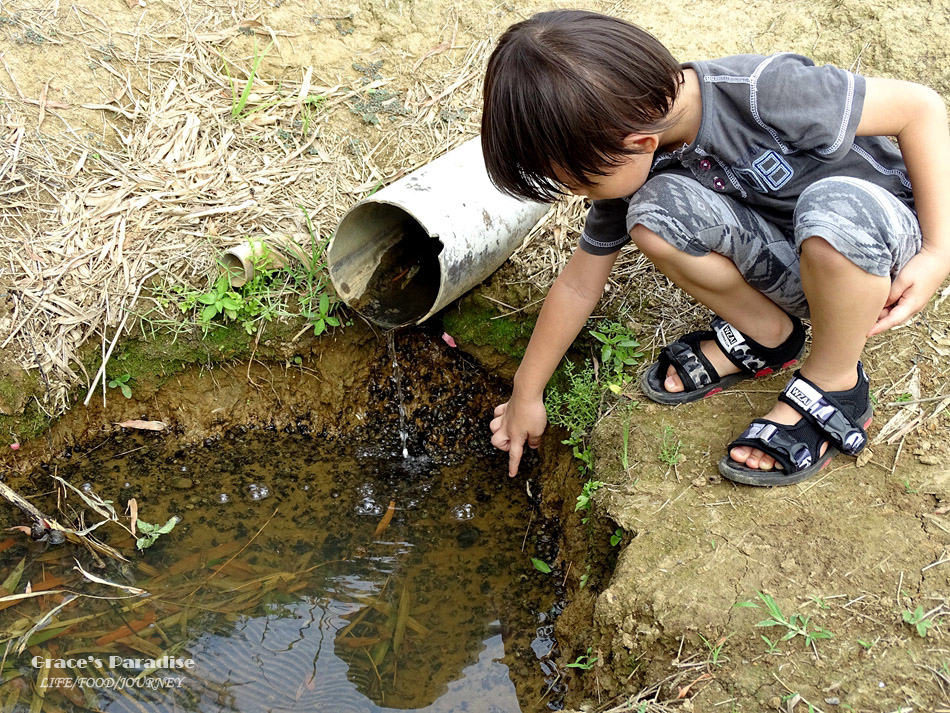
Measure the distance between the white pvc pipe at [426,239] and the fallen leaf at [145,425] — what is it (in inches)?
37.7

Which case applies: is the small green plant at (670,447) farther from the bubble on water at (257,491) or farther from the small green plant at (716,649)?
the bubble on water at (257,491)

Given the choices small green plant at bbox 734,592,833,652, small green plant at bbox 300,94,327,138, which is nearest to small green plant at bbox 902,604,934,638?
small green plant at bbox 734,592,833,652

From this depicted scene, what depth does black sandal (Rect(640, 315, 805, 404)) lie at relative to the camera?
2377 mm

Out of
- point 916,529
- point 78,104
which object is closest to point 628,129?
point 916,529

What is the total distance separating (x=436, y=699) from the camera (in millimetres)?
2305

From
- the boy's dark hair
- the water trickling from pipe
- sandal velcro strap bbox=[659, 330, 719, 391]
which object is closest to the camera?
the boy's dark hair

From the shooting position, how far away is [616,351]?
2693 millimetres

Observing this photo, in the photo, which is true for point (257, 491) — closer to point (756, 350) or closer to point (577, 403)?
point (577, 403)

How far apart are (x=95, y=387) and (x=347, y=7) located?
2.00m

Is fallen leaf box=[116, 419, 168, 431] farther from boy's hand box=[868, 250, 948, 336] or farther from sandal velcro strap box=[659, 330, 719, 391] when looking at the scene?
boy's hand box=[868, 250, 948, 336]

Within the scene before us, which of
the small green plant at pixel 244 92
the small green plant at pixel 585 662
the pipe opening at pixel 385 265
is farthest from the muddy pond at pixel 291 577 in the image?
the small green plant at pixel 244 92

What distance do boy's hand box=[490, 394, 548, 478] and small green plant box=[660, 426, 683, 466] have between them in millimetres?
382

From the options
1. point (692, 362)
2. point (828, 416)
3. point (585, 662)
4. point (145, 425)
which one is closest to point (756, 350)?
point (692, 362)

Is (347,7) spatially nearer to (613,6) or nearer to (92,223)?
(613,6)
